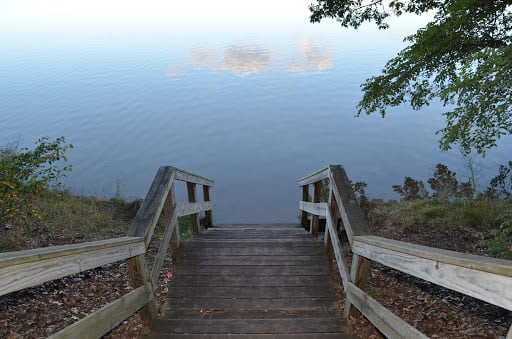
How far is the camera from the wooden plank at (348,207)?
3.45 meters

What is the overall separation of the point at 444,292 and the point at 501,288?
3220mm

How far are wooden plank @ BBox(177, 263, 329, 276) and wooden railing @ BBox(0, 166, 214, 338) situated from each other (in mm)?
581

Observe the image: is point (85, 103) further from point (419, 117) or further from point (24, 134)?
point (419, 117)

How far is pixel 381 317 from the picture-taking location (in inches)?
111

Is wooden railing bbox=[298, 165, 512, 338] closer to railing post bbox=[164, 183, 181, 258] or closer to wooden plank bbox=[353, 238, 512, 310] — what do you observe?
wooden plank bbox=[353, 238, 512, 310]

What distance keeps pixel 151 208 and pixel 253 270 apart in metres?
1.57

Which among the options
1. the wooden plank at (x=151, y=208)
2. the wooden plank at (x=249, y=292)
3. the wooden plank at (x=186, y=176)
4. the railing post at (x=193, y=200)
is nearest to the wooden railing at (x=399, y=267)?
the wooden plank at (x=249, y=292)

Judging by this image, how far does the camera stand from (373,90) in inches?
326

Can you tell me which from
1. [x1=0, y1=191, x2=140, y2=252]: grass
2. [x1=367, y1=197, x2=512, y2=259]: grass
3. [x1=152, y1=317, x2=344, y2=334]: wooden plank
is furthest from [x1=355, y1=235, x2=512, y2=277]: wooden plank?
[x1=0, y1=191, x2=140, y2=252]: grass

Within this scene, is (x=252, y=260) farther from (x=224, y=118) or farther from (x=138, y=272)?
(x=224, y=118)

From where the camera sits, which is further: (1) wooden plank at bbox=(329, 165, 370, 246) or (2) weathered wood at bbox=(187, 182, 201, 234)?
(2) weathered wood at bbox=(187, 182, 201, 234)

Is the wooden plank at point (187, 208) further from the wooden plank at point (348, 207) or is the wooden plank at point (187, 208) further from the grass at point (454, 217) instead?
the grass at point (454, 217)

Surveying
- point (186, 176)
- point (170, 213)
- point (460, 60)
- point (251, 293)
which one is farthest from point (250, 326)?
point (460, 60)

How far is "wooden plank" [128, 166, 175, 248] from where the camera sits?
3.39 meters
